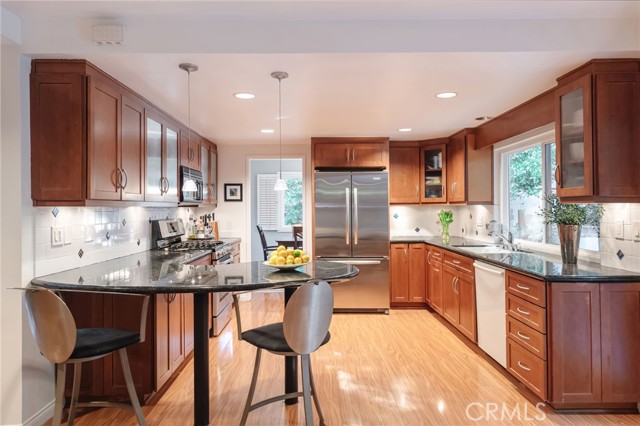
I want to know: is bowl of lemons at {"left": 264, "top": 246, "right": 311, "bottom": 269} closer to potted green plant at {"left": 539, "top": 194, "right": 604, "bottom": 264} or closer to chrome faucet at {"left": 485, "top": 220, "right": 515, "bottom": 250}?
potted green plant at {"left": 539, "top": 194, "right": 604, "bottom": 264}

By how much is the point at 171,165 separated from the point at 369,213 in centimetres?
234

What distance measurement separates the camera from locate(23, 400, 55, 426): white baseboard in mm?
2197

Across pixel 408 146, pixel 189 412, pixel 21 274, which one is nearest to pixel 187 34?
pixel 21 274

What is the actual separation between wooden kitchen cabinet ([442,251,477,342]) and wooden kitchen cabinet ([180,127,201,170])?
2.98 m

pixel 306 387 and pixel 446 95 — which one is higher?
pixel 446 95

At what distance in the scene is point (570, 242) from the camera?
279 cm

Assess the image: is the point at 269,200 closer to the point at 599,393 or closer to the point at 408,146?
the point at 408,146

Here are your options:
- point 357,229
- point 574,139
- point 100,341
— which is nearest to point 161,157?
point 100,341

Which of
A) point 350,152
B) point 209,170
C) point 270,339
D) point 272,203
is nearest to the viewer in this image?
point 270,339

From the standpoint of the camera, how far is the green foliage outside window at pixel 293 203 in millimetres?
7770

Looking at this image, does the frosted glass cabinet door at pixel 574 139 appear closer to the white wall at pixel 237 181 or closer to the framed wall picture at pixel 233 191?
the white wall at pixel 237 181

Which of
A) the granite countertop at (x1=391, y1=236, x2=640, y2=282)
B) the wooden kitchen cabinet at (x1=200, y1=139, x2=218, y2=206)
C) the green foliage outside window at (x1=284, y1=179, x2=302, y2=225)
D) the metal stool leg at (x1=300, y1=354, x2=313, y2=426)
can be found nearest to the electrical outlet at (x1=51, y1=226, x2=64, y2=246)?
the metal stool leg at (x1=300, y1=354, x2=313, y2=426)

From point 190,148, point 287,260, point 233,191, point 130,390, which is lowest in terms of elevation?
point 130,390

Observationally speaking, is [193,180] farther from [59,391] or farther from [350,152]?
[59,391]
